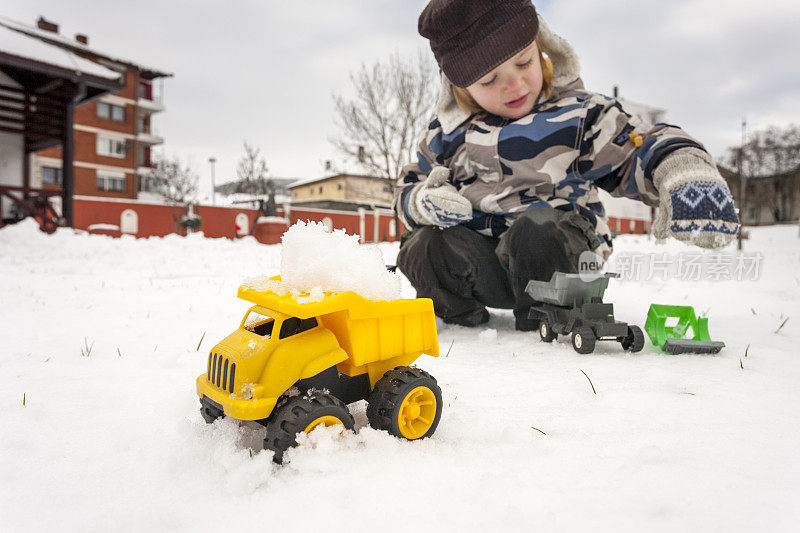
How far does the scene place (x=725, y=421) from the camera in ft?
3.43

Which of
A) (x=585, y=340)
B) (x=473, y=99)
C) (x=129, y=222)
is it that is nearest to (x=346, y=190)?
(x=129, y=222)

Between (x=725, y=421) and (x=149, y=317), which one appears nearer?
(x=725, y=421)

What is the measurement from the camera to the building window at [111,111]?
24.0 m

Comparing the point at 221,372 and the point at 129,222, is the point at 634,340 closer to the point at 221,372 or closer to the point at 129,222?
the point at 221,372

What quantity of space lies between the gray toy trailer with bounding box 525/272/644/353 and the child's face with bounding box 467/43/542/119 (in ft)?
2.47

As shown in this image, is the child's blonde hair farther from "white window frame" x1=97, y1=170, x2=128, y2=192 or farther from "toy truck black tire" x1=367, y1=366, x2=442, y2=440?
"white window frame" x1=97, y1=170, x2=128, y2=192

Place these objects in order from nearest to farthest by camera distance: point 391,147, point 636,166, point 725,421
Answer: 1. point 725,421
2. point 636,166
3. point 391,147

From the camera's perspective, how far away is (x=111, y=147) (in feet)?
80.0

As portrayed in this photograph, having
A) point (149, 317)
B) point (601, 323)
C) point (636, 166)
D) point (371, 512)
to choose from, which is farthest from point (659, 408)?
point (149, 317)

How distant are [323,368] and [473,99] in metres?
1.60

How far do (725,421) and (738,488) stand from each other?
0.33 metres

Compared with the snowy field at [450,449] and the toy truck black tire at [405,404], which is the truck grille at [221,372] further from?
the toy truck black tire at [405,404]

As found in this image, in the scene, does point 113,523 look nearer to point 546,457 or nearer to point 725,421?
point 546,457

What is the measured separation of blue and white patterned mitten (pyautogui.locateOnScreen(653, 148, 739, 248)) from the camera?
5.08ft
